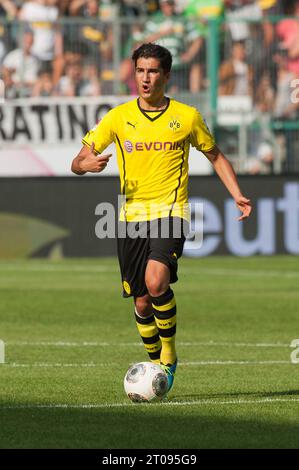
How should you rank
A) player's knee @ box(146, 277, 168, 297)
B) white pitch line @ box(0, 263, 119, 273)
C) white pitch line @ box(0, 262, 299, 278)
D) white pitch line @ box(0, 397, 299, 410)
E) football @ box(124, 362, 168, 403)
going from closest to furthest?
white pitch line @ box(0, 397, 299, 410), football @ box(124, 362, 168, 403), player's knee @ box(146, 277, 168, 297), white pitch line @ box(0, 262, 299, 278), white pitch line @ box(0, 263, 119, 273)

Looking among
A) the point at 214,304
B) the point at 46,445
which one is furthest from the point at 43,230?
the point at 46,445

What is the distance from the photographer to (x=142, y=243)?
892 cm

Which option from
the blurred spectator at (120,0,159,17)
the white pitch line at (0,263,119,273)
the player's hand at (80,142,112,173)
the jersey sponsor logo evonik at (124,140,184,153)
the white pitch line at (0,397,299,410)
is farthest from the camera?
the blurred spectator at (120,0,159,17)

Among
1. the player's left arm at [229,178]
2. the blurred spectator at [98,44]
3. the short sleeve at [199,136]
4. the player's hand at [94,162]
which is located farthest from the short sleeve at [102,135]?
the blurred spectator at [98,44]

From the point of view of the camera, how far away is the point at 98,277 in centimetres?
1942

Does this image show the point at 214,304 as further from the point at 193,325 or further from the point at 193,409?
the point at 193,409

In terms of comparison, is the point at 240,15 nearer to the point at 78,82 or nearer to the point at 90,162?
the point at 78,82

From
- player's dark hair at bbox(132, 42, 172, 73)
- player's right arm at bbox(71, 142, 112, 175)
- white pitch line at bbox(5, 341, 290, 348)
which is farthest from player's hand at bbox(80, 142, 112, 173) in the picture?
white pitch line at bbox(5, 341, 290, 348)

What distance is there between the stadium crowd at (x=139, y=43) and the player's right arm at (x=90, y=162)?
14.0 meters

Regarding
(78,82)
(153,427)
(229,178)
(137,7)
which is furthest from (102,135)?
(137,7)

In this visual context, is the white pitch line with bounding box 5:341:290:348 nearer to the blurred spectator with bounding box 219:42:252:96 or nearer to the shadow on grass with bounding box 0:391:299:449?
the shadow on grass with bounding box 0:391:299:449

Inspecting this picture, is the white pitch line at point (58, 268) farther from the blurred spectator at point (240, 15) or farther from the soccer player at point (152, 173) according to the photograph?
the soccer player at point (152, 173)

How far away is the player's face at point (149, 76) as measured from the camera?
8805 millimetres

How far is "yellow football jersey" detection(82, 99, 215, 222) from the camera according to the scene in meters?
8.98
